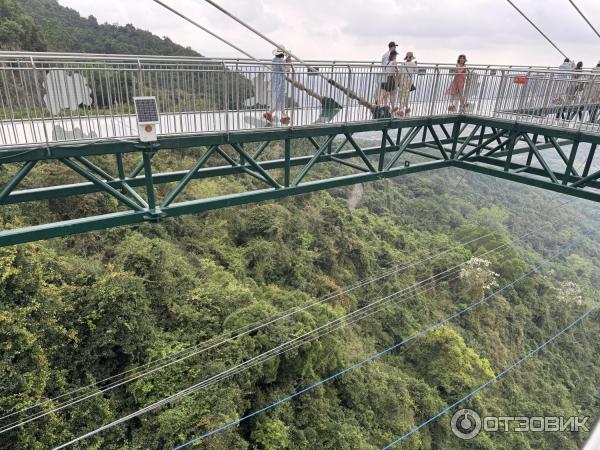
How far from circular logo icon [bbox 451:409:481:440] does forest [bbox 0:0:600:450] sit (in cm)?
49

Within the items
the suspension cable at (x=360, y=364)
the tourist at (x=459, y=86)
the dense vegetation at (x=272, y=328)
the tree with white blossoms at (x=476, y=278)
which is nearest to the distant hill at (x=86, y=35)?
the dense vegetation at (x=272, y=328)

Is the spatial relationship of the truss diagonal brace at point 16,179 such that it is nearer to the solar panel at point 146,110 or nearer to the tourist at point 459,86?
the solar panel at point 146,110

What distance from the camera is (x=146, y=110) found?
5523 mm

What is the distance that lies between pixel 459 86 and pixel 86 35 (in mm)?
34999

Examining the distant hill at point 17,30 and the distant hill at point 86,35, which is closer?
the distant hill at point 17,30

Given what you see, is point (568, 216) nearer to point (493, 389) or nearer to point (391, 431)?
point (493, 389)

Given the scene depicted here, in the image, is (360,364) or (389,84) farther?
(360,364)

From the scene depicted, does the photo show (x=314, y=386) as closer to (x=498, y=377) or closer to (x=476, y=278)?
(x=498, y=377)

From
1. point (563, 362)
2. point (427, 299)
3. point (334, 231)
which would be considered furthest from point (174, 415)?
point (563, 362)

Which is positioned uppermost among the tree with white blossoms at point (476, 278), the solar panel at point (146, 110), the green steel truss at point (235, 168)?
the solar panel at point (146, 110)

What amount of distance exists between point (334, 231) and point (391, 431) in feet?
37.8

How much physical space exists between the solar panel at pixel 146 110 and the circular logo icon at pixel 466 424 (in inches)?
777

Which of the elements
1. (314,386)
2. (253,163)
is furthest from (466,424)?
(253,163)

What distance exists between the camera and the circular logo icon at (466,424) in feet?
64.9
